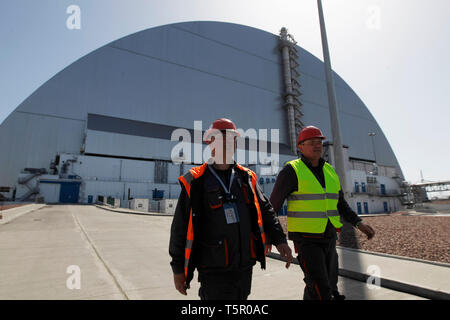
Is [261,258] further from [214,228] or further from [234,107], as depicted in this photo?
[234,107]

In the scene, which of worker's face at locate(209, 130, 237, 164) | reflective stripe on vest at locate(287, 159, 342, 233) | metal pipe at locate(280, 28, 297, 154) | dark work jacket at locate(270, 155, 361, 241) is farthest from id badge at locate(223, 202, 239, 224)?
metal pipe at locate(280, 28, 297, 154)

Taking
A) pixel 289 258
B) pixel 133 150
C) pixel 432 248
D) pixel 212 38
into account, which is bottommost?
pixel 432 248

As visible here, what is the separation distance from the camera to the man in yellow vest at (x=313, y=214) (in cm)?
221

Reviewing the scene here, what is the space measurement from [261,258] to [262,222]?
0.95 ft

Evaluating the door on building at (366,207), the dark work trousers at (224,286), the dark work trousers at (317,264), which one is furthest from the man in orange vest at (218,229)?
the door on building at (366,207)

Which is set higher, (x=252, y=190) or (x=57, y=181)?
(x=57, y=181)

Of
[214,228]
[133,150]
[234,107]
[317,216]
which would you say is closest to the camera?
[214,228]

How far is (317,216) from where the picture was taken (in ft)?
7.75

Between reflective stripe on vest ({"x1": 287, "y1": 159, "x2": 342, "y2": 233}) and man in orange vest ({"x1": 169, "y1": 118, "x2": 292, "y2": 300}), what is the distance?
491mm

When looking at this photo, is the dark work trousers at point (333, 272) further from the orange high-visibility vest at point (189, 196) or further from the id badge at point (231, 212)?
the id badge at point (231, 212)

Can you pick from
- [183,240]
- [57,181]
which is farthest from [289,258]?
[57,181]

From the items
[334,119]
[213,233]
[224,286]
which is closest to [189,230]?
[213,233]

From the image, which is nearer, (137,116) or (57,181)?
(57,181)

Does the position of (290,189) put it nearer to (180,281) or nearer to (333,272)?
(333,272)
